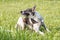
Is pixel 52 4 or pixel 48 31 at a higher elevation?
pixel 48 31

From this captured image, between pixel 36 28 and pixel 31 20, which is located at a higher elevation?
pixel 31 20

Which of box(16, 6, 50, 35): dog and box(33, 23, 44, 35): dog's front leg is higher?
box(16, 6, 50, 35): dog

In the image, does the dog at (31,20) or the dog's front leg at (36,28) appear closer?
the dog's front leg at (36,28)

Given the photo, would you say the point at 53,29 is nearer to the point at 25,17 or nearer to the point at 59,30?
the point at 59,30

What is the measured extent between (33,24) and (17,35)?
7.79ft

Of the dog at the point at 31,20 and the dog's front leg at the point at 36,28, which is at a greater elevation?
the dog at the point at 31,20

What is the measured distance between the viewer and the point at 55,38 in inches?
349

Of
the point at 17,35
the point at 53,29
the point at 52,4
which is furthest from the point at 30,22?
the point at 52,4

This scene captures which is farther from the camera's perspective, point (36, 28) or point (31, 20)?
point (31, 20)

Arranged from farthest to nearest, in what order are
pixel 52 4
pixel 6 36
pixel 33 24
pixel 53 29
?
pixel 52 4 < pixel 53 29 < pixel 33 24 < pixel 6 36

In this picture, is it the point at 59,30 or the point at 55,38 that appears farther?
the point at 59,30

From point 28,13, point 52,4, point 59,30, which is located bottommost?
point 52,4

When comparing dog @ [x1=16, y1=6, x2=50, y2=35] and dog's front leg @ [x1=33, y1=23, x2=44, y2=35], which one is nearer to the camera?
dog's front leg @ [x1=33, y1=23, x2=44, y2=35]

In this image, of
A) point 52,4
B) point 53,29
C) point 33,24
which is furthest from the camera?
point 52,4
